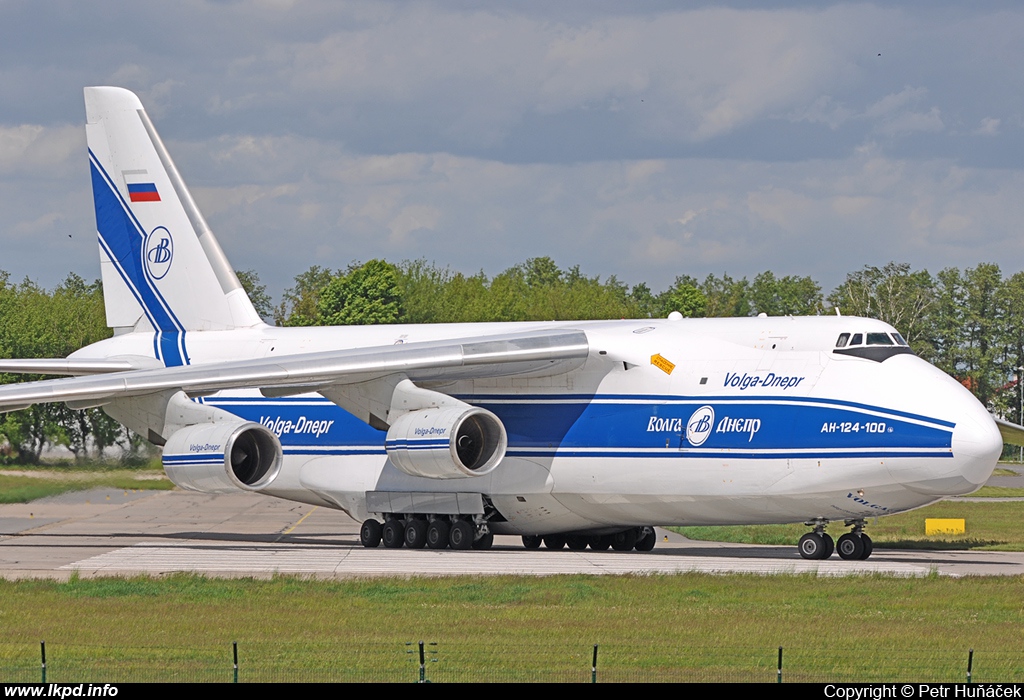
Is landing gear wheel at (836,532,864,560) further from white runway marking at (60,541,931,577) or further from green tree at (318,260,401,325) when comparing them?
green tree at (318,260,401,325)

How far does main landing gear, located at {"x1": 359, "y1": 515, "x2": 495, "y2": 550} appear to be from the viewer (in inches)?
947

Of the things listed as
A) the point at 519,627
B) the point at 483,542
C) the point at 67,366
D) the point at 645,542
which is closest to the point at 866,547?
the point at 645,542

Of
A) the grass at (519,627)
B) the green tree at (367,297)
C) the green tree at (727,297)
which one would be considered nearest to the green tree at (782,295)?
the green tree at (727,297)

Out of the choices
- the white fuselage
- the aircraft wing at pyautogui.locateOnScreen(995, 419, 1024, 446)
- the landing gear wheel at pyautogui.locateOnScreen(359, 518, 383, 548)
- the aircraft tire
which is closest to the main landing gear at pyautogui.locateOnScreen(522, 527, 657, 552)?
the aircraft tire

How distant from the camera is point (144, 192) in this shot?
93.5ft

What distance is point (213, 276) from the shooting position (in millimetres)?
28391

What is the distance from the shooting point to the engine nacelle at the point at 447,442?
72.0 feet

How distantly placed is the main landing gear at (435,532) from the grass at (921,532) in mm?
7372

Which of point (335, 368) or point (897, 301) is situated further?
point (897, 301)

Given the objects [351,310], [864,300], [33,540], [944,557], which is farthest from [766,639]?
[864,300]

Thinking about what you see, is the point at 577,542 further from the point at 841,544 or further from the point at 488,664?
the point at 488,664

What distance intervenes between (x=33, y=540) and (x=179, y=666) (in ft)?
51.4

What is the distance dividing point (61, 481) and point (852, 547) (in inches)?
715

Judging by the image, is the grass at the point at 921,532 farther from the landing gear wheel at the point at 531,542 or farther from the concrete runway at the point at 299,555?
the landing gear wheel at the point at 531,542
